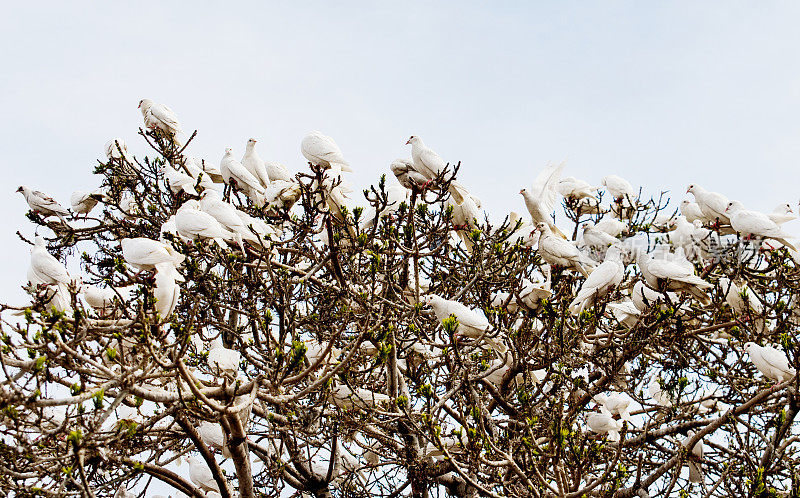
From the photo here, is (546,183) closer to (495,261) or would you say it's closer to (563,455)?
(495,261)

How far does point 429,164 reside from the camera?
5.84 m

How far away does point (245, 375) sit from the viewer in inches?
213

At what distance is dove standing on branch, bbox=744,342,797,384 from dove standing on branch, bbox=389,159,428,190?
2639 millimetres

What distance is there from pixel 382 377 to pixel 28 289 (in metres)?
2.70

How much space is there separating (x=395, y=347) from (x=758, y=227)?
118 inches

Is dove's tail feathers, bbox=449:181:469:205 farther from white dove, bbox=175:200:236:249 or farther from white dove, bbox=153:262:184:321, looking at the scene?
white dove, bbox=153:262:184:321

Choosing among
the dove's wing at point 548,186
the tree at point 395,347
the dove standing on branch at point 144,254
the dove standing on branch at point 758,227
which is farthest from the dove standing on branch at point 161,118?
the dove standing on branch at point 758,227

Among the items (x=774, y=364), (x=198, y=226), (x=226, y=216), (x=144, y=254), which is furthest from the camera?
(x=226, y=216)

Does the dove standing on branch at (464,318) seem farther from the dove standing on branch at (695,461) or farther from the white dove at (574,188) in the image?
the white dove at (574,188)

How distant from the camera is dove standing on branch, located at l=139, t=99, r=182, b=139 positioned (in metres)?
7.12

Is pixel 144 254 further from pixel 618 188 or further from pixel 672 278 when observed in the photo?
pixel 618 188

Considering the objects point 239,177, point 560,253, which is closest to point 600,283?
point 560,253

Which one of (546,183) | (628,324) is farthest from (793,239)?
(546,183)

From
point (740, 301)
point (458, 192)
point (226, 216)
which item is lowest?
point (740, 301)
